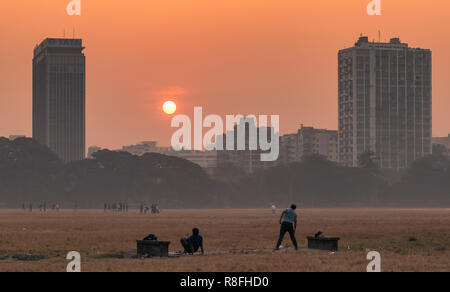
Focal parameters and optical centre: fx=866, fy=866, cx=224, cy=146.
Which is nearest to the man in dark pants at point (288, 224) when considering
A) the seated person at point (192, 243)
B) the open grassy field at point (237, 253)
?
the open grassy field at point (237, 253)

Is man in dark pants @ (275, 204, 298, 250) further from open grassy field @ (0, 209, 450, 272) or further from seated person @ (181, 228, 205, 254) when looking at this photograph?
seated person @ (181, 228, 205, 254)

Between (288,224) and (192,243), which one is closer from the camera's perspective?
(192,243)

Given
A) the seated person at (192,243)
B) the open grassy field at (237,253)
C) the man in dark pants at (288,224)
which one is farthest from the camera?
the man in dark pants at (288,224)

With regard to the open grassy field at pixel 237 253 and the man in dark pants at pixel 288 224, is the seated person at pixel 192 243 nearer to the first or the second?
the open grassy field at pixel 237 253

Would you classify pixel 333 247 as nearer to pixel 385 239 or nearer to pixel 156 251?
pixel 156 251

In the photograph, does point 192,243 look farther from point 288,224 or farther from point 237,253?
point 288,224

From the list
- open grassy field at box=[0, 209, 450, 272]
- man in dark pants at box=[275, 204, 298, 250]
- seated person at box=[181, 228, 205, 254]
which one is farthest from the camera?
man in dark pants at box=[275, 204, 298, 250]

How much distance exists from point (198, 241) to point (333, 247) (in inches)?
241

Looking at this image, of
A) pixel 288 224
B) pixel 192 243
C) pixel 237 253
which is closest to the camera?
pixel 192 243

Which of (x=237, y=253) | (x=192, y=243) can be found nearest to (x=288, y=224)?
(x=237, y=253)

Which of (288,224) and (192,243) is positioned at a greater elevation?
(288,224)

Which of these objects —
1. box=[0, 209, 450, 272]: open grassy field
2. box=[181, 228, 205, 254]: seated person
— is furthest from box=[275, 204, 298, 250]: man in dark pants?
box=[181, 228, 205, 254]: seated person
